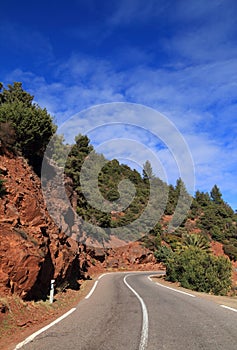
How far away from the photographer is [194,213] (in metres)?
85.7

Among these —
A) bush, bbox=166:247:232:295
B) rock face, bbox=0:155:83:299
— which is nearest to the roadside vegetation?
bush, bbox=166:247:232:295

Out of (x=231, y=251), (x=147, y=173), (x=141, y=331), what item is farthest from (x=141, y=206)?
(x=141, y=331)

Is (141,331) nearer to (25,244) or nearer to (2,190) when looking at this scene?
(25,244)

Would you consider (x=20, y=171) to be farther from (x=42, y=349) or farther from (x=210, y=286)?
(x=210, y=286)

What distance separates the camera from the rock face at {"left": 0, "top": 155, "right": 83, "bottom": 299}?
362 inches

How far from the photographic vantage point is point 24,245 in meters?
10.0

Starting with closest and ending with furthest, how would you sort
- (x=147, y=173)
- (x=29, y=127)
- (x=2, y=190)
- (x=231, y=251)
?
(x=2, y=190) → (x=29, y=127) → (x=231, y=251) → (x=147, y=173)

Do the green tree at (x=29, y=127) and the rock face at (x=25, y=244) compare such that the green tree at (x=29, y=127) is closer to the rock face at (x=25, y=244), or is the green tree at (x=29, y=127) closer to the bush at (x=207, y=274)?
the rock face at (x=25, y=244)

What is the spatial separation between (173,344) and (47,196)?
1652 centimetres

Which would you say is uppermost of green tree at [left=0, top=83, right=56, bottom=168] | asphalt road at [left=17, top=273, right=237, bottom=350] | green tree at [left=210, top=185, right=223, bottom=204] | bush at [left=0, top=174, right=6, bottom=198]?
green tree at [left=210, top=185, right=223, bottom=204]

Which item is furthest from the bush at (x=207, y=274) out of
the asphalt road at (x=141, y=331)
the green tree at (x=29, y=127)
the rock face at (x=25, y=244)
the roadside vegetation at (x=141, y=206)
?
the green tree at (x=29, y=127)

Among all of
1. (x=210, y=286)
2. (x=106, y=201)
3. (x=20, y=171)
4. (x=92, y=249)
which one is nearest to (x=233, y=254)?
(x=106, y=201)

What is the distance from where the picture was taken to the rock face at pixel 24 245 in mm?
9203

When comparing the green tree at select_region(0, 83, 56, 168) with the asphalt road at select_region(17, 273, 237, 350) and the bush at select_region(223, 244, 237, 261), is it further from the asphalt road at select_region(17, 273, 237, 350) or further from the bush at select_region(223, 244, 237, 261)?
the bush at select_region(223, 244, 237, 261)
